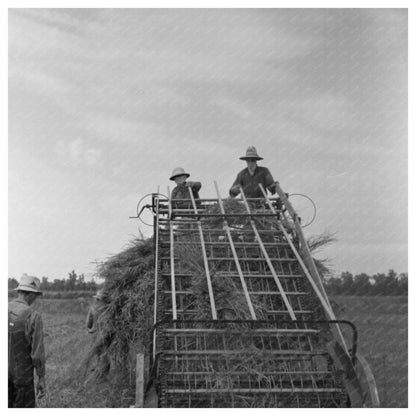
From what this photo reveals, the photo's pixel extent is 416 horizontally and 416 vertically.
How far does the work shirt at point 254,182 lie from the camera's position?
8.18 metres

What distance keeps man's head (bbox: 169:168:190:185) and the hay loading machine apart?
1290mm

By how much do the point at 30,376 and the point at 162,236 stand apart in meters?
2.62

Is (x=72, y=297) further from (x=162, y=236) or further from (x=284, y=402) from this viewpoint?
(x=284, y=402)

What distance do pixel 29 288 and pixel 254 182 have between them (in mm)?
4462

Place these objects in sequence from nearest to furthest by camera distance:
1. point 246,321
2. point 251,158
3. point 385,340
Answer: point 246,321 < point 251,158 < point 385,340

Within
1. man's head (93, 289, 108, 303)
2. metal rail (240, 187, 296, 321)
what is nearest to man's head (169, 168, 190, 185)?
metal rail (240, 187, 296, 321)

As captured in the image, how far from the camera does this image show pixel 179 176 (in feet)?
27.6

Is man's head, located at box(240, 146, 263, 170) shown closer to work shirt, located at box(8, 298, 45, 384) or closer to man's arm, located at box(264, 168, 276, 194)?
man's arm, located at box(264, 168, 276, 194)

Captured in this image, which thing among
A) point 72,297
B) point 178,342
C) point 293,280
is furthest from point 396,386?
point 72,297

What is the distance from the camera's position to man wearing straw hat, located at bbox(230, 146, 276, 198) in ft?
26.9

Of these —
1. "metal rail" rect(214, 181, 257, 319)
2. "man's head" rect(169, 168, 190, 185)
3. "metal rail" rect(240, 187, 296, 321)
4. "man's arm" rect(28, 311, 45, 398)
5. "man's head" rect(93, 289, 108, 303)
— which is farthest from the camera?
"man's head" rect(169, 168, 190, 185)

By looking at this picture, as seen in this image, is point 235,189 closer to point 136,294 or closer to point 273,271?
point 273,271

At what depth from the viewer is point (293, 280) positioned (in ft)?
19.8

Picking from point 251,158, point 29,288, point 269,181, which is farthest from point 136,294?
point 251,158
